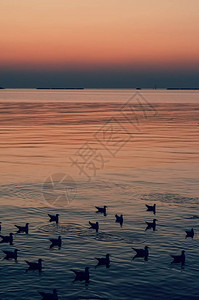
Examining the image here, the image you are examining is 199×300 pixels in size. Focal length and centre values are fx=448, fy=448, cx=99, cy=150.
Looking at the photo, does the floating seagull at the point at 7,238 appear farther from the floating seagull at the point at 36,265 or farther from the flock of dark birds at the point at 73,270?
the floating seagull at the point at 36,265

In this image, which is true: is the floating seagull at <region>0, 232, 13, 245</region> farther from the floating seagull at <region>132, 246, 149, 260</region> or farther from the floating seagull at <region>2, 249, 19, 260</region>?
the floating seagull at <region>132, 246, 149, 260</region>

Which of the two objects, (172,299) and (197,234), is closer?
(172,299)

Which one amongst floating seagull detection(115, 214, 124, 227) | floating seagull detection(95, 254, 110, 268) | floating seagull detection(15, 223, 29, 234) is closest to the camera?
floating seagull detection(95, 254, 110, 268)

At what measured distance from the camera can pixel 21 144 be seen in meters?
75.1

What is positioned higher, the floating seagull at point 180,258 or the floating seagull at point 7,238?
the floating seagull at point 7,238

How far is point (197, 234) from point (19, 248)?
11936 millimetres

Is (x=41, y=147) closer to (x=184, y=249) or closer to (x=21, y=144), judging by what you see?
(x=21, y=144)

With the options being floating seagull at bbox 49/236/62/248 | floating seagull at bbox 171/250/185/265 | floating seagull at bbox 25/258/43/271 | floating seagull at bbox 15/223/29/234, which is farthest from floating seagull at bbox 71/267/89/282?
floating seagull at bbox 15/223/29/234

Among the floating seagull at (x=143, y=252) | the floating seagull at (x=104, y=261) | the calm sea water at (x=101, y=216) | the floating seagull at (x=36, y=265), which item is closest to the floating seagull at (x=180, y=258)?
the calm sea water at (x=101, y=216)

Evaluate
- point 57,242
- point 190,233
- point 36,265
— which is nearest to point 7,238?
point 57,242

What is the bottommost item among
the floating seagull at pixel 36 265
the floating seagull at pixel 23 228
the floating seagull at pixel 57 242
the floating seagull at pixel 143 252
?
the floating seagull at pixel 36 265

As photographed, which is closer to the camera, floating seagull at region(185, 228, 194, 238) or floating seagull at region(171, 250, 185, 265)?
floating seagull at region(171, 250, 185, 265)

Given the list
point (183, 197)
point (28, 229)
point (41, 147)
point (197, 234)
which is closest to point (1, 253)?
point (28, 229)

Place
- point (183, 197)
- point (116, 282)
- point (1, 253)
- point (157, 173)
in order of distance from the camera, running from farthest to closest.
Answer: point (157, 173) → point (183, 197) → point (1, 253) → point (116, 282)
